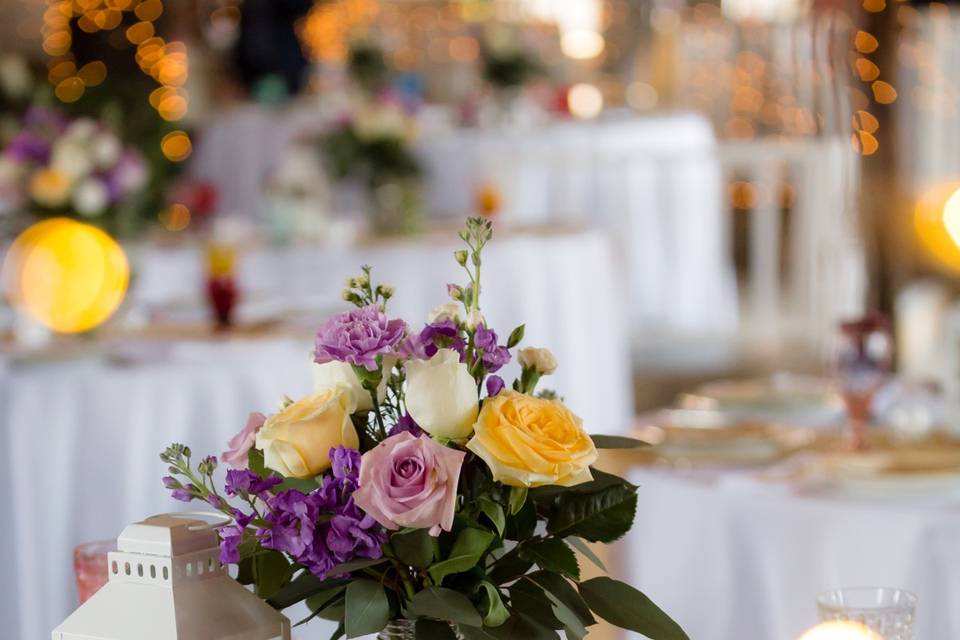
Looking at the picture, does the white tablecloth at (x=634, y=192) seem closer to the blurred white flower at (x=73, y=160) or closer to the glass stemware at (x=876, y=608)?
the blurred white flower at (x=73, y=160)

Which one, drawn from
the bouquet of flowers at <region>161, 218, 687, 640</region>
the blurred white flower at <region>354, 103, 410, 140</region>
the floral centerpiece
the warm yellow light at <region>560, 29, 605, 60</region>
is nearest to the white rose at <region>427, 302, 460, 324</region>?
the bouquet of flowers at <region>161, 218, 687, 640</region>

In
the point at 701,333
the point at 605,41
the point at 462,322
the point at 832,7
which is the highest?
the point at 605,41

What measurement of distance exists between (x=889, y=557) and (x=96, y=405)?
1.47 metres

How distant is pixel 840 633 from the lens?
3.08ft

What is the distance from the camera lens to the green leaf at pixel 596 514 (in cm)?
95

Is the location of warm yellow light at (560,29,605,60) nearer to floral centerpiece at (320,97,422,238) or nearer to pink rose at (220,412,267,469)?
floral centerpiece at (320,97,422,238)

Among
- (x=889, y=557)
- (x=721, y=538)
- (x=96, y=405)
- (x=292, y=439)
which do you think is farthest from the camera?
(x=96, y=405)

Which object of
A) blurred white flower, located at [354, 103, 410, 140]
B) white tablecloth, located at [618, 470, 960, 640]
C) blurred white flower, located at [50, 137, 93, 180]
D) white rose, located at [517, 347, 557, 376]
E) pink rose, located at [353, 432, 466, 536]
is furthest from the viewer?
blurred white flower, located at [354, 103, 410, 140]

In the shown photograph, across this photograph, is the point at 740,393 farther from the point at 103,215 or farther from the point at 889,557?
the point at 103,215

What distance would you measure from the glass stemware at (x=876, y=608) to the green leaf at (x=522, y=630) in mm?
233

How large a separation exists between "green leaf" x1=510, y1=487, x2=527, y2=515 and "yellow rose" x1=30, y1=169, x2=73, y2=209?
8.75 ft

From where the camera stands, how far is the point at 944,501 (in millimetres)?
1877

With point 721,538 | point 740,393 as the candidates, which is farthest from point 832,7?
point 721,538

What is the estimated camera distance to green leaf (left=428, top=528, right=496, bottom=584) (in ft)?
2.89
